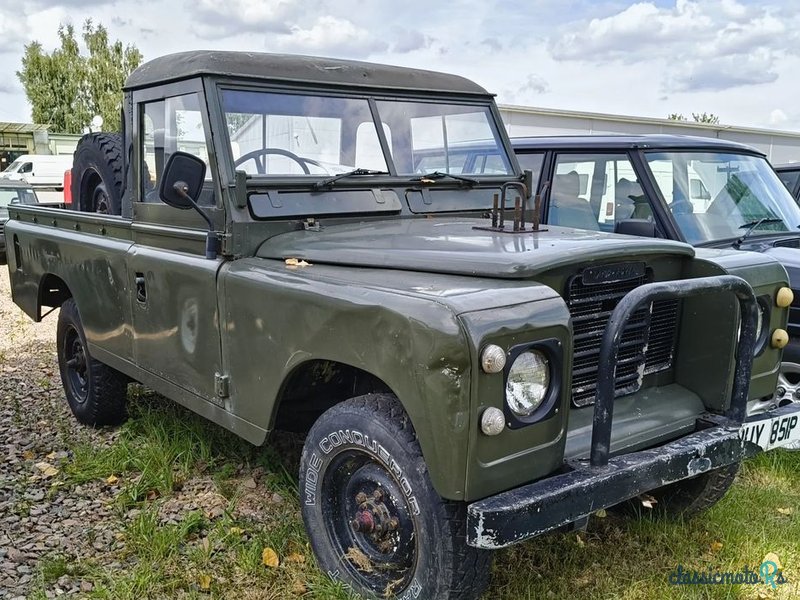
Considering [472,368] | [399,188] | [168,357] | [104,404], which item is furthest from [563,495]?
[104,404]

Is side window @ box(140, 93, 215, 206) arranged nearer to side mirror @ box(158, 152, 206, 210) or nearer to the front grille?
side mirror @ box(158, 152, 206, 210)

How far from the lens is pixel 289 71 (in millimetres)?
3510

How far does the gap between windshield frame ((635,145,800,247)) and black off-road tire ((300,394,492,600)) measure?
306 cm

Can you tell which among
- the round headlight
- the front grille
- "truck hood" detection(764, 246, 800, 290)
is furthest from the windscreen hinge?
"truck hood" detection(764, 246, 800, 290)

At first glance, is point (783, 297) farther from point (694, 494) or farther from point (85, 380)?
point (85, 380)

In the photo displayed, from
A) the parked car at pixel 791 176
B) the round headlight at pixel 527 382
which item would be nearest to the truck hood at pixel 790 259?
the round headlight at pixel 527 382

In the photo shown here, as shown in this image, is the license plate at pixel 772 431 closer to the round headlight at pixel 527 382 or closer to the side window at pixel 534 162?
the round headlight at pixel 527 382

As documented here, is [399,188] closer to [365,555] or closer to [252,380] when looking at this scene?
[252,380]

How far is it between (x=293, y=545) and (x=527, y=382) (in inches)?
57.9

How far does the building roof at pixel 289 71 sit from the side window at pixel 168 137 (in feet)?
0.39

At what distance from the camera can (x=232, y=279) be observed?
3.11 m

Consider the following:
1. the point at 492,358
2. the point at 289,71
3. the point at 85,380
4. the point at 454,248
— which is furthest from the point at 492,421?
the point at 85,380

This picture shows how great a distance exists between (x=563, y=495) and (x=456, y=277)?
0.79 meters

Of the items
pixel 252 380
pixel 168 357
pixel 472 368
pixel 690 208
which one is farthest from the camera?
pixel 690 208
